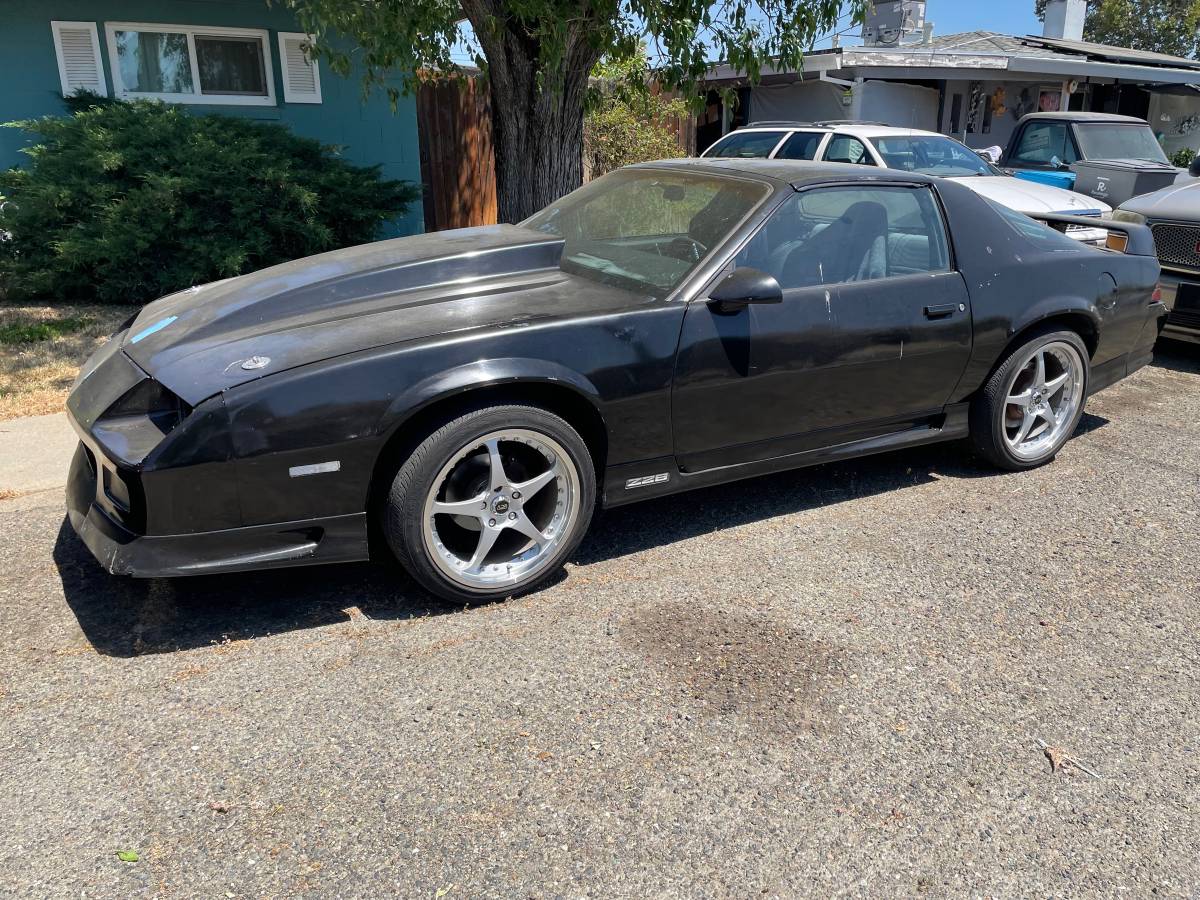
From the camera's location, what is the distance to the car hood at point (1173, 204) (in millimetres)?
7367

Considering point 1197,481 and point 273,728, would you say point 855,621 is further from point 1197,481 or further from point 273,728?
point 1197,481

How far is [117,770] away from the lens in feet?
8.82

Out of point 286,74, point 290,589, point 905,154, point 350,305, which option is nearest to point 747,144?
point 905,154

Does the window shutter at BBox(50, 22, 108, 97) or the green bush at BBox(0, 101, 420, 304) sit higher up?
the window shutter at BBox(50, 22, 108, 97)

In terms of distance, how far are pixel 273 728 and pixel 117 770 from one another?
420 millimetres

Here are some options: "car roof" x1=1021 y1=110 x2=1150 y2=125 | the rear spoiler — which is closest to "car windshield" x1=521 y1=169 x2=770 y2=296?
the rear spoiler

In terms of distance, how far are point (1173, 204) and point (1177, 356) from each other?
1.24 metres

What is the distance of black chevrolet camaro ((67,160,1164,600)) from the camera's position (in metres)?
3.23

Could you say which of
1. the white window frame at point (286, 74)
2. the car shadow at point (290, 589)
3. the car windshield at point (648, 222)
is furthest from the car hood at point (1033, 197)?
the white window frame at point (286, 74)

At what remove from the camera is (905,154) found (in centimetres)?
1010

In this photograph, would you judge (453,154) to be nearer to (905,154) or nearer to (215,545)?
(905,154)

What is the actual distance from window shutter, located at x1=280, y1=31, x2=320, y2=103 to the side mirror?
8.61 meters

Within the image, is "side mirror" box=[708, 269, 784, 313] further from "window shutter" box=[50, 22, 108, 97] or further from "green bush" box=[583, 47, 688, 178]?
"window shutter" box=[50, 22, 108, 97]

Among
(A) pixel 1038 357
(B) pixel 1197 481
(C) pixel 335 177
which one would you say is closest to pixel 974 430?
(A) pixel 1038 357
